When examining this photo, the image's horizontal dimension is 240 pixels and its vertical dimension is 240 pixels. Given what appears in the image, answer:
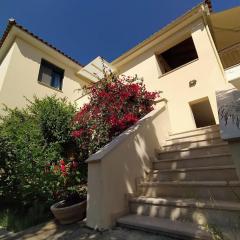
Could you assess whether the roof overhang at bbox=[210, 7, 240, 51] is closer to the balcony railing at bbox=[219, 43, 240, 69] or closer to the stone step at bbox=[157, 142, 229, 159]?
the balcony railing at bbox=[219, 43, 240, 69]

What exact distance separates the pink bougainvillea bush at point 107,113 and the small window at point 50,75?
4.49 meters

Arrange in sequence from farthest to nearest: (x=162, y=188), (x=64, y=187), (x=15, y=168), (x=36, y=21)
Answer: (x=36, y=21), (x=64, y=187), (x=15, y=168), (x=162, y=188)

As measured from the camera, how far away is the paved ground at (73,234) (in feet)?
10.3

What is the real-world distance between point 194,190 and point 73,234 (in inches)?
102

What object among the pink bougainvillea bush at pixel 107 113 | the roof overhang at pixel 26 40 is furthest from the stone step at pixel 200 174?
the roof overhang at pixel 26 40

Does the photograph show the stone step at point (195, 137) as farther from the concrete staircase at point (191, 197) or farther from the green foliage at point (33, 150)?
the green foliage at point (33, 150)

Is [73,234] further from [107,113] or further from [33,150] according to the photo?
[107,113]

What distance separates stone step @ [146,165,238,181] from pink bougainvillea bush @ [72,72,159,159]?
95.3 inches

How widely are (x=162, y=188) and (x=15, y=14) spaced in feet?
38.1

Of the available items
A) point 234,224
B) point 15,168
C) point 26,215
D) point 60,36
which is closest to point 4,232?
point 26,215

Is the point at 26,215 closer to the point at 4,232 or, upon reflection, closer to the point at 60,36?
the point at 4,232

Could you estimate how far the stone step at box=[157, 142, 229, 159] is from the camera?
482cm

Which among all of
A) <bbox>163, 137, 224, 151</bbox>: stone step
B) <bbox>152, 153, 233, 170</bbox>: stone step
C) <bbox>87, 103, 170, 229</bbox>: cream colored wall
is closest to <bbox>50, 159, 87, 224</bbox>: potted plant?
<bbox>87, 103, 170, 229</bbox>: cream colored wall

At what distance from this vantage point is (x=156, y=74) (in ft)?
31.9
